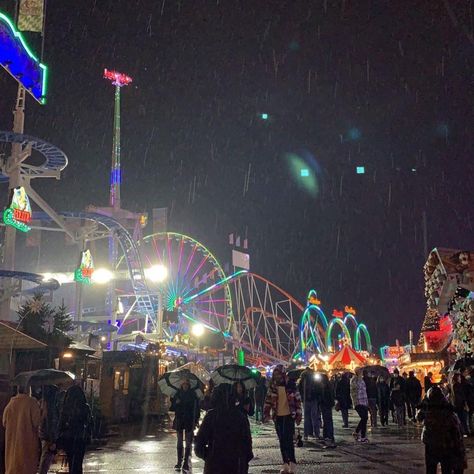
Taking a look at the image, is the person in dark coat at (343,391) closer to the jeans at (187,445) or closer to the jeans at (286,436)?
the jeans at (286,436)

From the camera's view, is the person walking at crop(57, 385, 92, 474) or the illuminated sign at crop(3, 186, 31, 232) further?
the illuminated sign at crop(3, 186, 31, 232)

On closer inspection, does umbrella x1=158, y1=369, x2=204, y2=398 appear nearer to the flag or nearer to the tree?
the tree

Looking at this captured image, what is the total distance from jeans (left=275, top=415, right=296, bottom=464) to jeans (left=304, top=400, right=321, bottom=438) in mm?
4422

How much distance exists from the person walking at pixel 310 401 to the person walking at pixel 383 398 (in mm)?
4453

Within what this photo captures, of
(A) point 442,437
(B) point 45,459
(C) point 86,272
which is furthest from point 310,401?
(C) point 86,272

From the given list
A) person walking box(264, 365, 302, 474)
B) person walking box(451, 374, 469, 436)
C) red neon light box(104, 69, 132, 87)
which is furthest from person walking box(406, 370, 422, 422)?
red neon light box(104, 69, 132, 87)

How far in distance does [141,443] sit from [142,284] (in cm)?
3353

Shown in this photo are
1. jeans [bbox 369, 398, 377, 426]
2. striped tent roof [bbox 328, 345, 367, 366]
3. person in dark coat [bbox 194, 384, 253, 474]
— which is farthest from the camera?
striped tent roof [bbox 328, 345, 367, 366]

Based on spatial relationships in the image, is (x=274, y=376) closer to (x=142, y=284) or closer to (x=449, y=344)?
(x=449, y=344)

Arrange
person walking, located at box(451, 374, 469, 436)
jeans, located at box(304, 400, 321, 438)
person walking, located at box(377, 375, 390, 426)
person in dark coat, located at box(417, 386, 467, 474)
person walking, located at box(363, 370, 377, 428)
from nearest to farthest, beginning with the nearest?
person in dark coat, located at box(417, 386, 467, 474) < person walking, located at box(451, 374, 469, 436) < jeans, located at box(304, 400, 321, 438) < person walking, located at box(363, 370, 377, 428) < person walking, located at box(377, 375, 390, 426)

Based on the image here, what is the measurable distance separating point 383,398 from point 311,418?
5.14 m

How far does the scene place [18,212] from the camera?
2583 cm

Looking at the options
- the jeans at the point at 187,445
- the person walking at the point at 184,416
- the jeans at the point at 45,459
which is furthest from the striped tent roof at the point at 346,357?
the jeans at the point at 45,459

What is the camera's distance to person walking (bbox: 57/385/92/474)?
6844mm
